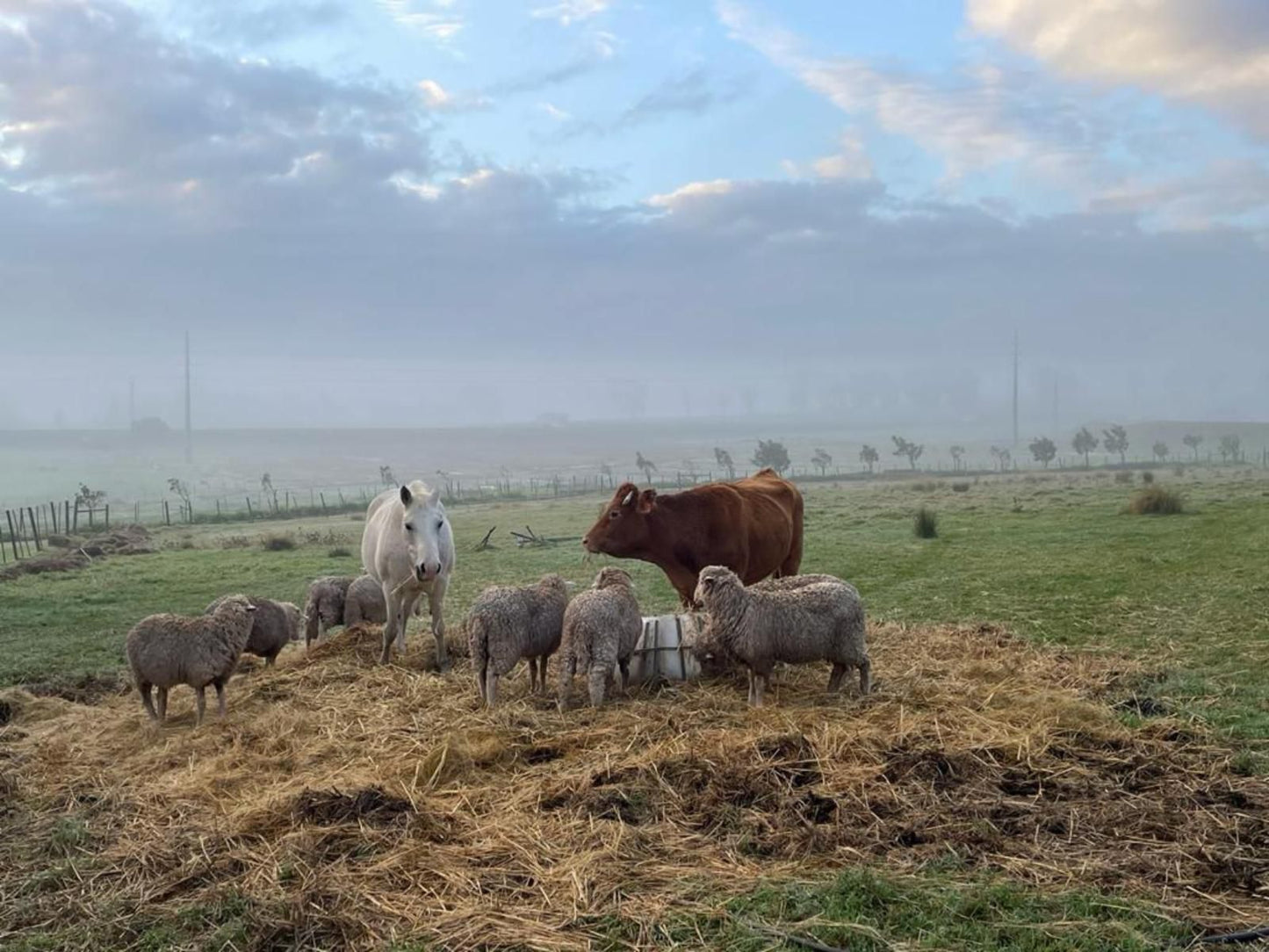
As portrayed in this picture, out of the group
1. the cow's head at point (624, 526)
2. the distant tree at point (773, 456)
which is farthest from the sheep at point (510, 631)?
the distant tree at point (773, 456)

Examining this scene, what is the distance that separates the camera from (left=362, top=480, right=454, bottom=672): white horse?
32.9 ft

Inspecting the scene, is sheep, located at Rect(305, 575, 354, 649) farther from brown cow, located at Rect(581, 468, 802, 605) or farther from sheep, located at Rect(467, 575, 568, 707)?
sheep, located at Rect(467, 575, 568, 707)

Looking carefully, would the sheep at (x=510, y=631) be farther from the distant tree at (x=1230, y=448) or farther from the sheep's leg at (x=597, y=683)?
the distant tree at (x=1230, y=448)

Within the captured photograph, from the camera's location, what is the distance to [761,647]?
8.02 m

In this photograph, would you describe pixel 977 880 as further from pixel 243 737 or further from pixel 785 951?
pixel 243 737

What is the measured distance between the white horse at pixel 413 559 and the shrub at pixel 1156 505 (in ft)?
73.8

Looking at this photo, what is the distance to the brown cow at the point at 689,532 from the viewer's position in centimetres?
1086

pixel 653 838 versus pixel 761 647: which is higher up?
pixel 761 647

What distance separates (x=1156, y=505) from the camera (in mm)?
26531

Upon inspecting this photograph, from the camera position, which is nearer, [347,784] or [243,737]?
[347,784]

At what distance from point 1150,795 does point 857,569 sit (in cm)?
1201

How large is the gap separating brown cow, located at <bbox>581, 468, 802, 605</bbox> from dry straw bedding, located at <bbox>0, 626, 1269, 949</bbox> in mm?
2664

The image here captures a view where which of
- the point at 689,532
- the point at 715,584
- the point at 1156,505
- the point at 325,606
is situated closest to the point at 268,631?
the point at 325,606

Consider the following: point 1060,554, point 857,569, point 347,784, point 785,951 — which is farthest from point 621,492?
point 1060,554
